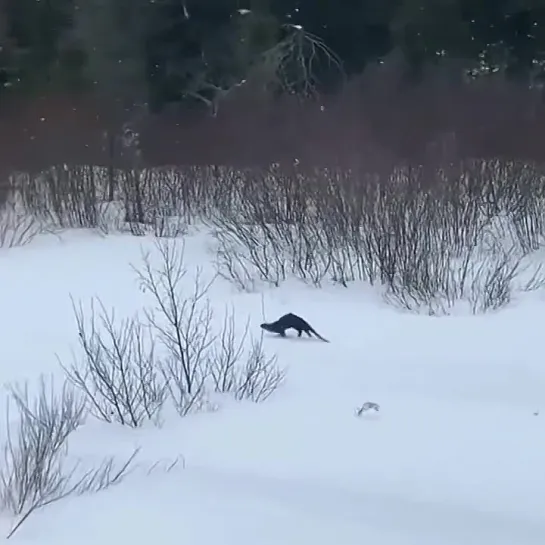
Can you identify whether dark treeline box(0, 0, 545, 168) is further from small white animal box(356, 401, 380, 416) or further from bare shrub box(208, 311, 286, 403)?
small white animal box(356, 401, 380, 416)

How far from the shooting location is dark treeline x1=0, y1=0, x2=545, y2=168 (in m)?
17.2

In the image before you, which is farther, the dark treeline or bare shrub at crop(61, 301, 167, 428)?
the dark treeline

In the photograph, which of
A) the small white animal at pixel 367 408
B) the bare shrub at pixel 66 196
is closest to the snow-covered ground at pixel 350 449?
the small white animal at pixel 367 408

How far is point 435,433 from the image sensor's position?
5.33 metres

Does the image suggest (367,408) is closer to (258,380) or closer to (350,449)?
(350,449)

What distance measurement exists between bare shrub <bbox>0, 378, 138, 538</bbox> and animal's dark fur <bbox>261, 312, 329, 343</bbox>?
2.81 m

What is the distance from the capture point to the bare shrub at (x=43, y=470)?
4281mm

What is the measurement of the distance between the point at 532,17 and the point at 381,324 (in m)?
14.1

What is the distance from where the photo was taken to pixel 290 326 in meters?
7.79

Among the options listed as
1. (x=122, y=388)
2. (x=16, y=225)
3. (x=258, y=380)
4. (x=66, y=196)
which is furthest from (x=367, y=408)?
(x=66, y=196)

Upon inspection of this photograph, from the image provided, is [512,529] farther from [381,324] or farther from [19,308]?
[19,308]

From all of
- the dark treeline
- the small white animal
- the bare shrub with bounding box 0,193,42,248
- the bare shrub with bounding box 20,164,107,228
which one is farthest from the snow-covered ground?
the dark treeline

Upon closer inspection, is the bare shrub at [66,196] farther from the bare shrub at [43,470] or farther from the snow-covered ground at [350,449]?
the bare shrub at [43,470]

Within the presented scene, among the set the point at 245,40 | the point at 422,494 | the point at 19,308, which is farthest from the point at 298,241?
the point at 245,40
